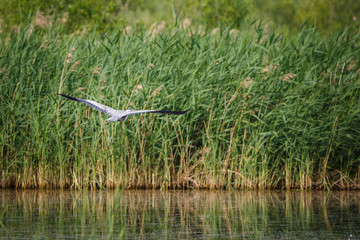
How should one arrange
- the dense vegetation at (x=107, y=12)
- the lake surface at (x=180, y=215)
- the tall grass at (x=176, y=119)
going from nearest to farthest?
the lake surface at (x=180, y=215), the tall grass at (x=176, y=119), the dense vegetation at (x=107, y=12)

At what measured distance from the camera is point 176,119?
29.5ft

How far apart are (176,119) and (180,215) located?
199 cm

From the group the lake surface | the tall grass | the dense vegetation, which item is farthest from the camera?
the dense vegetation

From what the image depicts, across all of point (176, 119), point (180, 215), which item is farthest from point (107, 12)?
point (180, 215)

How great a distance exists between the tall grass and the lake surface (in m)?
0.38

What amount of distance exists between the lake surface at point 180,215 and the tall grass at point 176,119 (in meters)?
0.38

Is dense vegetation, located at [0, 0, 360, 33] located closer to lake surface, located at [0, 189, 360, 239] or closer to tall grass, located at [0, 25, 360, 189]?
tall grass, located at [0, 25, 360, 189]

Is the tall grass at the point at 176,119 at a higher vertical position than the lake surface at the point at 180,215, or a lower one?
higher

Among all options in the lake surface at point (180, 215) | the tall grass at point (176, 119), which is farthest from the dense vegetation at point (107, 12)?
the lake surface at point (180, 215)

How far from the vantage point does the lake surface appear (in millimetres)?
6305

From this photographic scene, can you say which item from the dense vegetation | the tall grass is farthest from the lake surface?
the dense vegetation

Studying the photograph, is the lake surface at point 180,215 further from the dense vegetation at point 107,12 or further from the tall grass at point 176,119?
the dense vegetation at point 107,12

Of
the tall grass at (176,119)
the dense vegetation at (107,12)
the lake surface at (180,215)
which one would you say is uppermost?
the dense vegetation at (107,12)

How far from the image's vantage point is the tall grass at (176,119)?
29.9 ft
